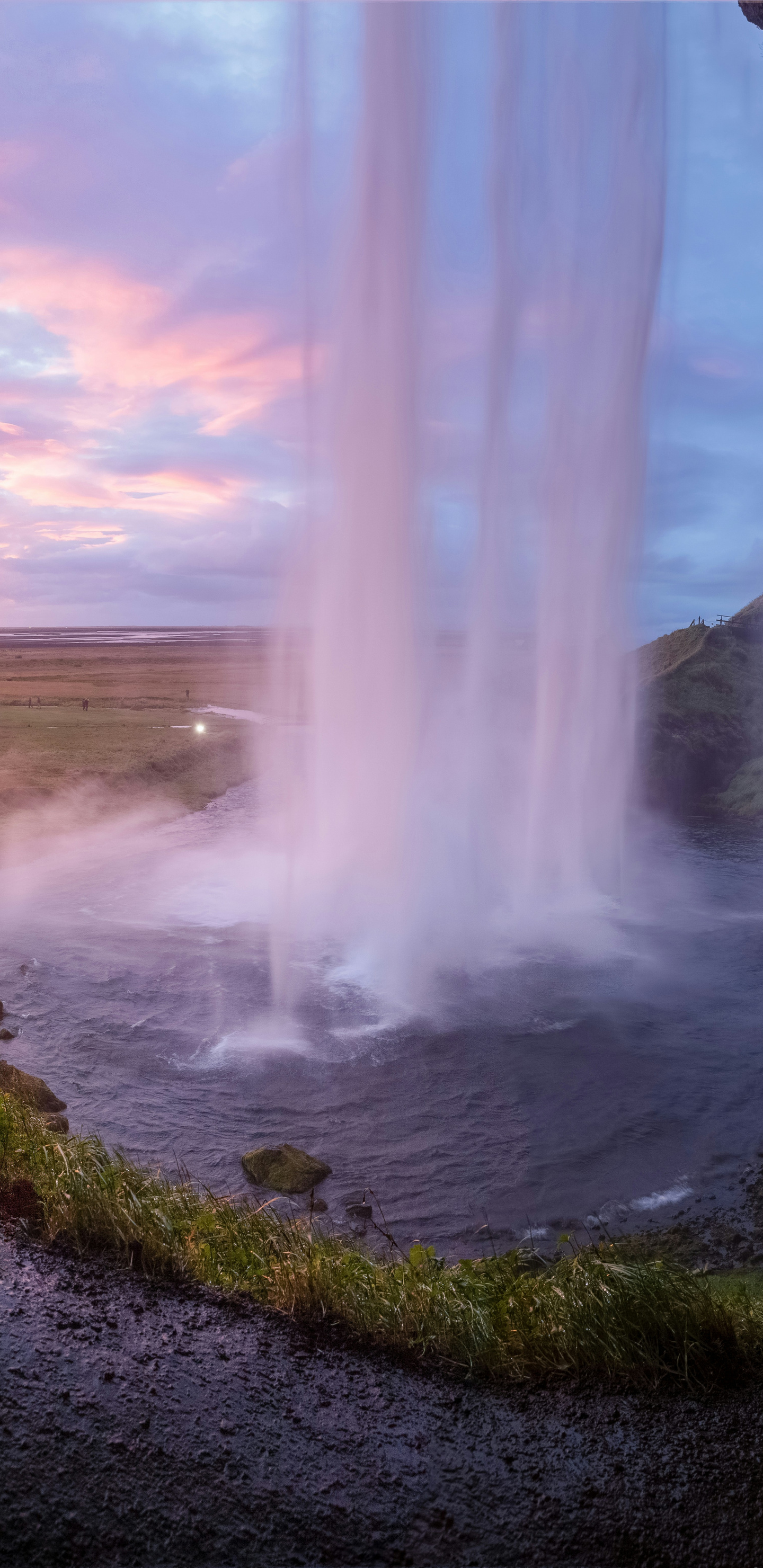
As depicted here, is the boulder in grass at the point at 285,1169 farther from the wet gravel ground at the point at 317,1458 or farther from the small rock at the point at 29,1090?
the wet gravel ground at the point at 317,1458

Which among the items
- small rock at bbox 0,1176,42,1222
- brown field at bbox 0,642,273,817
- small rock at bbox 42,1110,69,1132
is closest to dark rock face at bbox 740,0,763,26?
small rock at bbox 0,1176,42,1222

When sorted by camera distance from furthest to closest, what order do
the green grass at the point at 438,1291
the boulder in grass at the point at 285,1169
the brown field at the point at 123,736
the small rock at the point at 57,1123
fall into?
1. the brown field at the point at 123,736
2. the small rock at the point at 57,1123
3. the boulder in grass at the point at 285,1169
4. the green grass at the point at 438,1291

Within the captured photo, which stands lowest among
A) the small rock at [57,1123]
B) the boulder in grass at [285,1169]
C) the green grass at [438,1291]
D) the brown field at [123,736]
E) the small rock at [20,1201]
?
the boulder in grass at [285,1169]

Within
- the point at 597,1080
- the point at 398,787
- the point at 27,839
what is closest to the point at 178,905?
the point at 398,787

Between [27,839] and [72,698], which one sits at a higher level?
[72,698]

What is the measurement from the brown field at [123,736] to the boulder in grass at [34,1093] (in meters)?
21.4

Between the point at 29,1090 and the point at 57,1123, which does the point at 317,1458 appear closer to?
the point at 57,1123

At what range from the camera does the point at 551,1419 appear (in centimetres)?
673

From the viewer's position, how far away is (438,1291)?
316 inches

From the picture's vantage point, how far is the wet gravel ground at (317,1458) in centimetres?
561

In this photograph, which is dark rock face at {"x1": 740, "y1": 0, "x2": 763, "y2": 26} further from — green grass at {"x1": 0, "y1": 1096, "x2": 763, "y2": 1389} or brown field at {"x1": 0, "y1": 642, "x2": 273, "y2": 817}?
brown field at {"x1": 0, "y1": 642, "x2": 273, "y2": 817}

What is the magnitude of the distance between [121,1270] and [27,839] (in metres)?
26.1

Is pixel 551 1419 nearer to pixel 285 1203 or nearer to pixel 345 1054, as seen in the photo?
pixel 285 1203

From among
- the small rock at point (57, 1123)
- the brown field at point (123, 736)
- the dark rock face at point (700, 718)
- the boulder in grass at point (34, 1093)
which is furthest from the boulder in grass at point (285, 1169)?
the dark rock face at point (700, 718)
